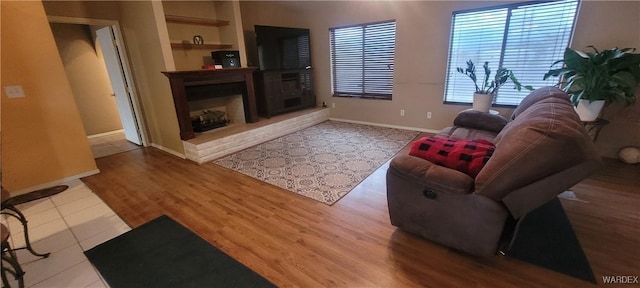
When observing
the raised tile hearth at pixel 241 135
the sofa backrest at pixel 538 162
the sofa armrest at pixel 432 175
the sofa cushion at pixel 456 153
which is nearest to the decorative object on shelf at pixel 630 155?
the sofa cushion at pixel 456 153

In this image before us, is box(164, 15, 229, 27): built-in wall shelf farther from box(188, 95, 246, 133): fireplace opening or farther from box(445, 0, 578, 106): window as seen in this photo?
box(445, 0, 578, 106): window

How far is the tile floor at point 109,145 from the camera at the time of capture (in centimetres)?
415

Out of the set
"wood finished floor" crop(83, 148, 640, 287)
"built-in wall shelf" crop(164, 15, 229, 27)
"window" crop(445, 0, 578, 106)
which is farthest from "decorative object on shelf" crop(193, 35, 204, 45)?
"window" crop(445, 0, 578, 106)

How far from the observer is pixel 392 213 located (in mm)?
1888

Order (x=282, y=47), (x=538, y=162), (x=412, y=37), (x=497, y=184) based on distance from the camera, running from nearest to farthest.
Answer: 1. (x=538, y=162)
2. (x=497, y=184)
3. (x=412, y=37)
4. (x=282, y=47)

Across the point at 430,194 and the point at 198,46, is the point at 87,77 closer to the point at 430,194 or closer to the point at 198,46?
the point at 198,46

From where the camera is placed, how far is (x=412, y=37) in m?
4.27

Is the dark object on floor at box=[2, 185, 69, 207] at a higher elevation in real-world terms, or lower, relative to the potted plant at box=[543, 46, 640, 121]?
lower

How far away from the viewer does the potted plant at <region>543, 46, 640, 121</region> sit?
2.47 m

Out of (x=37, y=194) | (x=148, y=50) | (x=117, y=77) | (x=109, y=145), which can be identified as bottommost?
(x=37, y=194)

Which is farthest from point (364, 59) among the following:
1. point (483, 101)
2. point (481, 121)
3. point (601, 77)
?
point (601, 77)

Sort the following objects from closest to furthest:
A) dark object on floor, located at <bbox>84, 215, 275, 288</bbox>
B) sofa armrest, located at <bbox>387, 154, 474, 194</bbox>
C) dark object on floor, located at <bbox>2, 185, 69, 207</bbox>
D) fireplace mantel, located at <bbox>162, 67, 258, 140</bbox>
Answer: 1. sofa armrest, located at <bbox>387, 154, 474, 194</bbox>
2. dark object on floor, located at <bbox>84, 215, 275, 288</bbox>
3. dark object on floor, located at <bbox>2, 185, 69, 207</bbox>
4. fireplace mantel, located at <bbox>162, 67, 258, 140</bbox>

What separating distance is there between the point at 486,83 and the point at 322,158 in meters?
2.70

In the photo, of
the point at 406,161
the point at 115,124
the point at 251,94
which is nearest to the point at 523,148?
the point at 406,161
